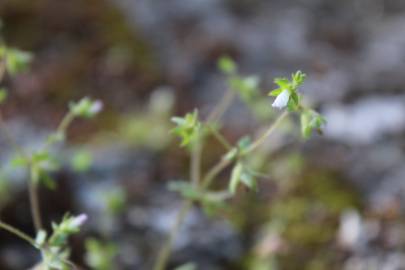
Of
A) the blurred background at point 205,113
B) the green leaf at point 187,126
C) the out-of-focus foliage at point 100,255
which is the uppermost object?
the blurred background at point 205,113

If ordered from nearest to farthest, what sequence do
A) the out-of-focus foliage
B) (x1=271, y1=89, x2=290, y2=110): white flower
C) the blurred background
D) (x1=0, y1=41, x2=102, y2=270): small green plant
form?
(x1=271, y1=89, x2=290, y2=110): white flower → (x1=0, y1=41, x2=102, y2=270): small green plant → the out-of-focus foliage → the blurred background

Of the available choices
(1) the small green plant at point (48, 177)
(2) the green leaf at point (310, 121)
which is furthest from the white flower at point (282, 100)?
(1) the small green plant at point (48, 177)

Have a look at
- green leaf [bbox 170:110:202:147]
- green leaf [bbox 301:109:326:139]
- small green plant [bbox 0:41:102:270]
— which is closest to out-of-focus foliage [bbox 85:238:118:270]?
small green plant [bbox 0:41:102:270]

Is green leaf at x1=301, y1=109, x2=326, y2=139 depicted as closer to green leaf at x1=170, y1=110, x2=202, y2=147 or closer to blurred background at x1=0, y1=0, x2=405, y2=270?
green leaf at x1=170, y1=110, x2=202, y2=147

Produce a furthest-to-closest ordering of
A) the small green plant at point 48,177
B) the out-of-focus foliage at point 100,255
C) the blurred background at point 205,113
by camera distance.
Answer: the blurred background at point 205,113 < the out-of-focus foliage at point 100,255 < the small green plant at point 48,177

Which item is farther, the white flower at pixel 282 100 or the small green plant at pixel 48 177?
the small green plant at pixel 48 177

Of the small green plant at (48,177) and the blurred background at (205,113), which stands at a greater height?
the blurred background at (205,113)

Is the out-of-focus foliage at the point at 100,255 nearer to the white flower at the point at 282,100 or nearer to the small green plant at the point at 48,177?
the small green plant at the point at 48,177

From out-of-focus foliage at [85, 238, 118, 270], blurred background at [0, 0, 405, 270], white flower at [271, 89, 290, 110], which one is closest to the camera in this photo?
white flower at [271, 89, 290, 110]

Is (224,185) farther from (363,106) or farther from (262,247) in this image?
(363,106)
